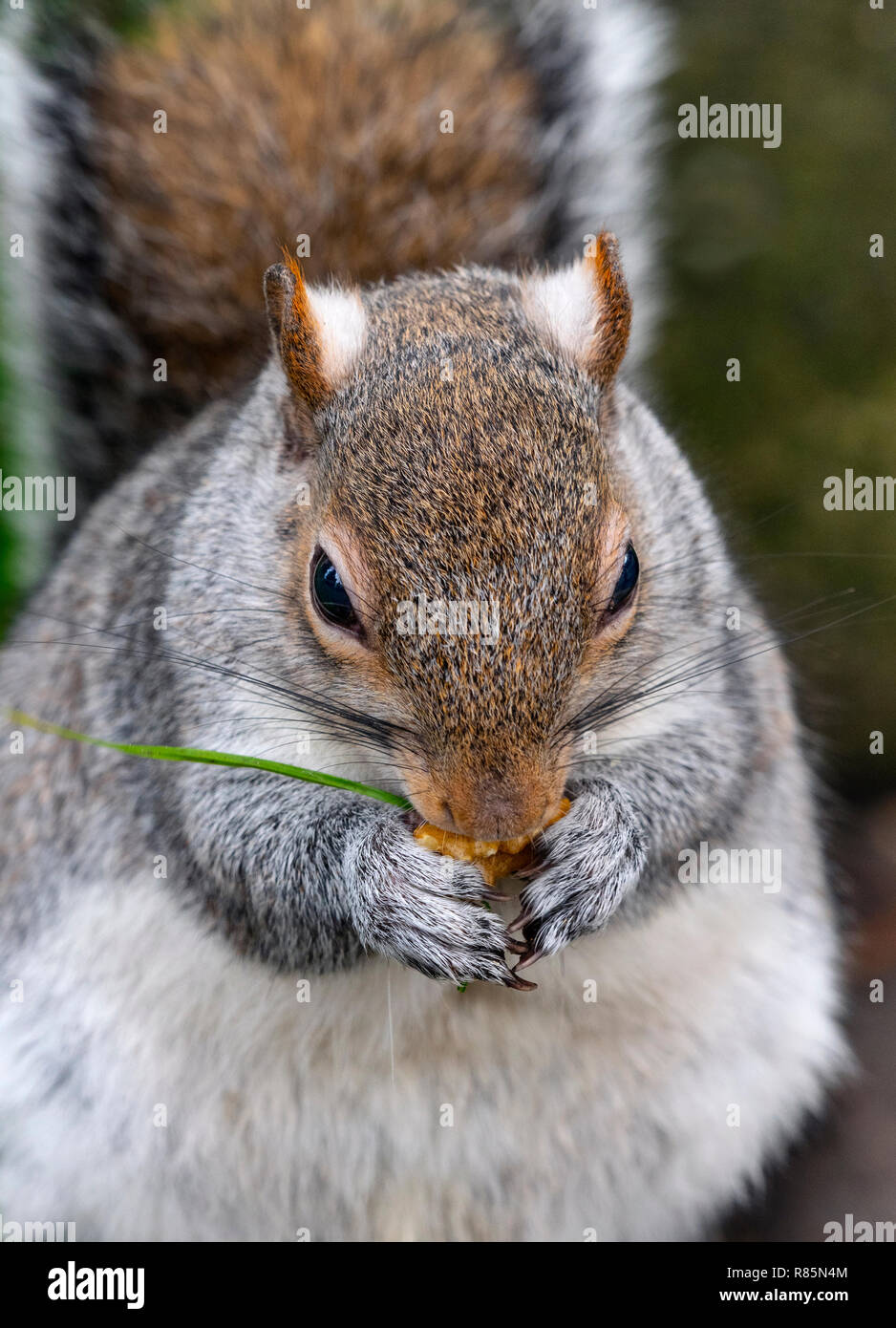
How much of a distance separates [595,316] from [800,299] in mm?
1204

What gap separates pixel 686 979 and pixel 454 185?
4.51ft

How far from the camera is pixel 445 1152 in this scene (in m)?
1.74

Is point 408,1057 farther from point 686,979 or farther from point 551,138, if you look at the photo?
point 551,138

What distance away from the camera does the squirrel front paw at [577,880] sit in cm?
133

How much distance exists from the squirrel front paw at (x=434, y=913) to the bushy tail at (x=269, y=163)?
1066 mm

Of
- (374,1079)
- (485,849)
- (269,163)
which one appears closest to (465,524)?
(485,849)

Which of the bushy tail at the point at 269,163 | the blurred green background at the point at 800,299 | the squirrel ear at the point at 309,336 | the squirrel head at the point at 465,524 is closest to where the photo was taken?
the squirrel head at the point at 465,524

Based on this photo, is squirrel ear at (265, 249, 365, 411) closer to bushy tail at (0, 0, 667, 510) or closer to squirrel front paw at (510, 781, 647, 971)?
squirrel front paw at (510, 781, 647, 971)

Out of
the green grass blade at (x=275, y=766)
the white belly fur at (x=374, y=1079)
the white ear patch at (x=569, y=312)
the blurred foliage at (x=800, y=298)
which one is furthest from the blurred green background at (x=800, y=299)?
the green grass blade at (x=275, y=766)

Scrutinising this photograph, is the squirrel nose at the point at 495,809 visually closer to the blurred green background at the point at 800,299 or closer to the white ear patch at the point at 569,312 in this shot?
the white ear patch at the point at 569,312

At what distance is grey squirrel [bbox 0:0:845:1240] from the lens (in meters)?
1.26

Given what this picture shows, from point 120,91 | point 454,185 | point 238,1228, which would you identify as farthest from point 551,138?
point 238,1228

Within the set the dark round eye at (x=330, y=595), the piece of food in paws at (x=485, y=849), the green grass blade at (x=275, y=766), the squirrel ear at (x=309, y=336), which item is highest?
the squirrel ear at (x=309, y=336)

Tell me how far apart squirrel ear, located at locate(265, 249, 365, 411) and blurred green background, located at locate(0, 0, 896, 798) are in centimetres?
107
